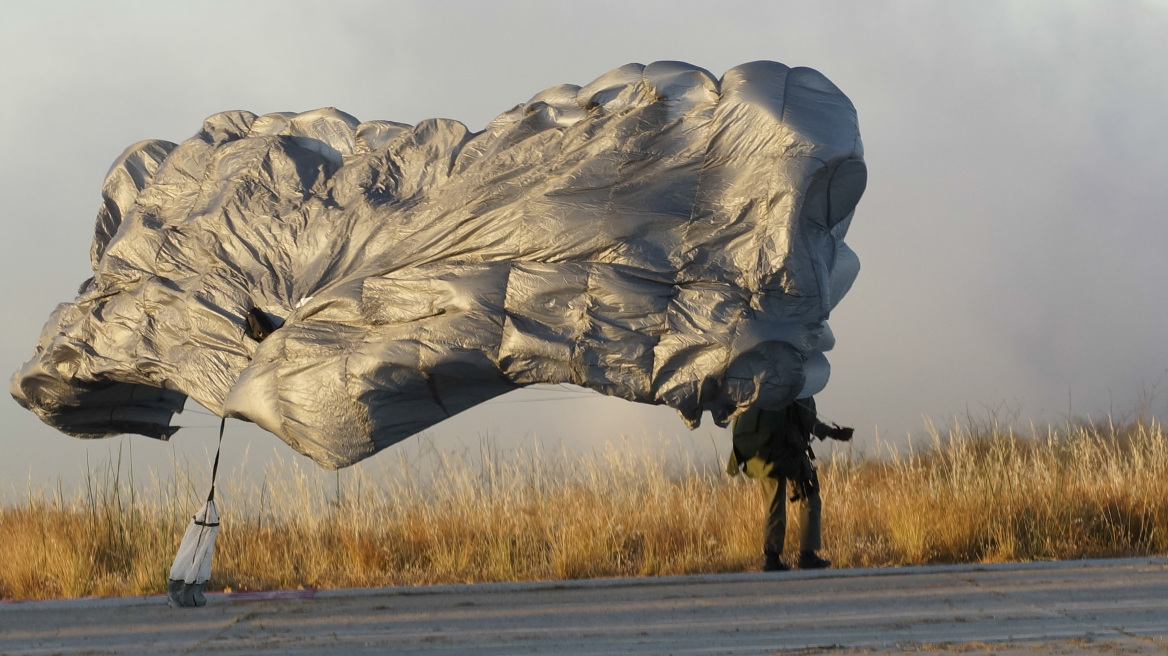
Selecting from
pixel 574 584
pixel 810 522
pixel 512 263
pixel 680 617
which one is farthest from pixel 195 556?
pixel 810 522

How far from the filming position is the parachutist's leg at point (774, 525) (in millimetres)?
6703

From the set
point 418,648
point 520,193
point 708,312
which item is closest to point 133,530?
point 418,648

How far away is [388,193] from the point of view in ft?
19.0

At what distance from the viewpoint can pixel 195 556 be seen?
588 cm

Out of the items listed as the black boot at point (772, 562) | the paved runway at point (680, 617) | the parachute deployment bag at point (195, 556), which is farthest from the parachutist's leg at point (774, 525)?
the parachute deployment bag at point (195, 556)

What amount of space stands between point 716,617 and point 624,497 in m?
3.13

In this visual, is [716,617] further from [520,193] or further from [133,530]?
[133,530]

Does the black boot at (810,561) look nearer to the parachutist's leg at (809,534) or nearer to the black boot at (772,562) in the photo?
→ the parachutist's leg at (809,534)

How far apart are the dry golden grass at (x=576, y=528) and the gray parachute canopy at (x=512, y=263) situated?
213 centimetres

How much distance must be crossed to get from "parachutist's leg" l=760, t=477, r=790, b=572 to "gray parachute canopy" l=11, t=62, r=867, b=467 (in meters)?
1.20

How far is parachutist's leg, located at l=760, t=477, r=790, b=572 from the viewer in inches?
264

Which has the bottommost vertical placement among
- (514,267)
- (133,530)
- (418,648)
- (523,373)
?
(418,648)

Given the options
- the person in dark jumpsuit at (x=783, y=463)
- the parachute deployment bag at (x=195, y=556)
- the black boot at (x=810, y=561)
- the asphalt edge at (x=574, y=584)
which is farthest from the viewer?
the black boot at (x=810, y=561)

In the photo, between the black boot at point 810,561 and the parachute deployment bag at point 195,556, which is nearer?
the parachute deployment bag at point 195,556
